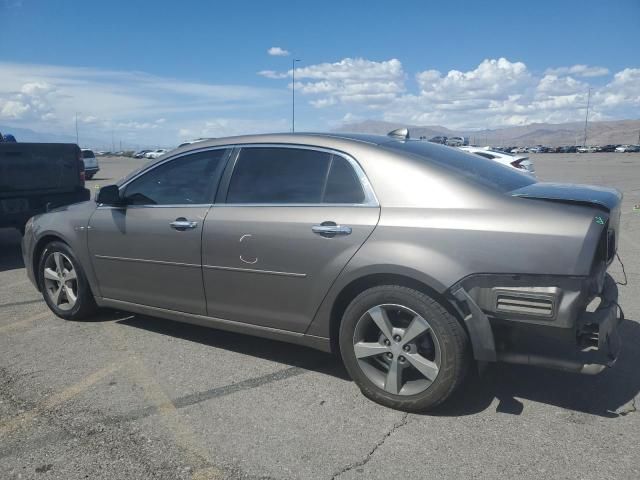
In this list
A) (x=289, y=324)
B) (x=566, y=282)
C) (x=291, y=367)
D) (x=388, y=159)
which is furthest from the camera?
(x=291, y=367)

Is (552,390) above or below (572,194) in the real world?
below

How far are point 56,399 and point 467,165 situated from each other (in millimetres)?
3029

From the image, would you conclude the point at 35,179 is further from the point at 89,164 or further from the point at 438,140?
the point at 89,164

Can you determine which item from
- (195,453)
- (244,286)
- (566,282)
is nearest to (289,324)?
(244,286)

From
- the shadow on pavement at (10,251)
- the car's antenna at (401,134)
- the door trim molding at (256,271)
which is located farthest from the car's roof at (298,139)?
the shadow on pavement at (10,251)

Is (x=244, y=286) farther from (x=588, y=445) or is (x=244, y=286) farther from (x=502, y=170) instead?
(x=588, y=445)

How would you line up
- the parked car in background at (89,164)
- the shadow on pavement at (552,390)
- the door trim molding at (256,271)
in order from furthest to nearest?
the parked car in background at (89,164)
the door trim molding at (256,271)
the shadow on pavement at (552,390)

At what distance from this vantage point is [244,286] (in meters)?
3.71

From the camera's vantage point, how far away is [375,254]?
314 centimetres

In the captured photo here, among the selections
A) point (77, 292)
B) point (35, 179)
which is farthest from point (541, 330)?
point (35, 179)

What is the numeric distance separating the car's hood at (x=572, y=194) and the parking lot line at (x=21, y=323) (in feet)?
14.0

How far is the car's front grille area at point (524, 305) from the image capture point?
108 inches

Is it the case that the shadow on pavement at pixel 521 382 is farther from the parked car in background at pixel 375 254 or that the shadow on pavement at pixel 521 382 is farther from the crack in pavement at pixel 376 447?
the parked car in background at pixel 375 254

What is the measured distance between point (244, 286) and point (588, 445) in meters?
2.24
